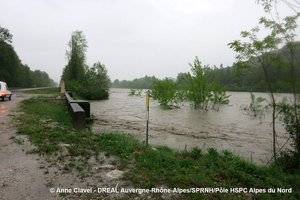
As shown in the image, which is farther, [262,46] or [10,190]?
[262,46]

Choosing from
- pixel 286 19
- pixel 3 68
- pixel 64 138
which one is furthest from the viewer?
pixel 3 68

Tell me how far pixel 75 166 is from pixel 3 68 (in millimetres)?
55385

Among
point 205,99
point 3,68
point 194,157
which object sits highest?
point 3,68

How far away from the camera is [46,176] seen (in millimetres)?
3076

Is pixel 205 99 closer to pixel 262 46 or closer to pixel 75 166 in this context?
pixel 262 46

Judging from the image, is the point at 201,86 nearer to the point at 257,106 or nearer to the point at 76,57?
the point at 257,106

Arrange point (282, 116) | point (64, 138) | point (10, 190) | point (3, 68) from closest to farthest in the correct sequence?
1. point (10, 190)
2. point (282, 116)
3. point (64, 138)
4. point (3, 68)

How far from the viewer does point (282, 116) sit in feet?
13.6

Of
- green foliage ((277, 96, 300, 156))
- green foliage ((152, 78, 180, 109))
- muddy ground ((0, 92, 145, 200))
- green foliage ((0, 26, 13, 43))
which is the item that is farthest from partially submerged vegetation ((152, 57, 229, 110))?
green foliage ((0, 26, 13, 43))

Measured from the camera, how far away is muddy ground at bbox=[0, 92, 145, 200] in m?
2.60

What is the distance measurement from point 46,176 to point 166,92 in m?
16.1

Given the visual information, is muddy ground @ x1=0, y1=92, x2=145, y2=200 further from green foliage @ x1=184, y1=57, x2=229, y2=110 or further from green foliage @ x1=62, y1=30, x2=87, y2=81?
green foliage @ x1=62, y1=30, x2=87, y2=81

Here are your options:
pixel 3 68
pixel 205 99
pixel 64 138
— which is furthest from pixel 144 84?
pixel 64 138

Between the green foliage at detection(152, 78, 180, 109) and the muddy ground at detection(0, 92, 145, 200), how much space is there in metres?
14.8
